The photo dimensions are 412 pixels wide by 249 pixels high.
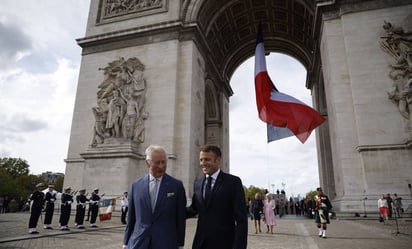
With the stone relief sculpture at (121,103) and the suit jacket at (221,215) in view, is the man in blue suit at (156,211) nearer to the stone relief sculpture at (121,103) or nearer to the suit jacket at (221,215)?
the suit jacket at (221,215)

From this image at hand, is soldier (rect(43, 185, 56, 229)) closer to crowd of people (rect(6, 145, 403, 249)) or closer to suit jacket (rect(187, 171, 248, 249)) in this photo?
crowd of people (rect(6, 145, 403, 249))

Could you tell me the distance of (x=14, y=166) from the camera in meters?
54.7

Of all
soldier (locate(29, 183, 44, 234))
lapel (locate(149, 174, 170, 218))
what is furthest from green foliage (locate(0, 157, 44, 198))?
lapel (locate(149, 174, 170, 218))

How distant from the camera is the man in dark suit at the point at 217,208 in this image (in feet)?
8.55

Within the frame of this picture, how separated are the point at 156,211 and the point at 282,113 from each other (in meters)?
5.09

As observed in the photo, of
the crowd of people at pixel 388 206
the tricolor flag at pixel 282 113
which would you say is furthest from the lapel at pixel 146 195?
the crowd of people at pixel 388 206

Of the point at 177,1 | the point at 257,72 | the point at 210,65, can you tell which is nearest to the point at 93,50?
the point at 177,1

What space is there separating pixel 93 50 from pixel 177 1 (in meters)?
6.68

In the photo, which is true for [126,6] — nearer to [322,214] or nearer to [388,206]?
[322,214]

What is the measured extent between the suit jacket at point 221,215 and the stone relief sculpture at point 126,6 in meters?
19.1

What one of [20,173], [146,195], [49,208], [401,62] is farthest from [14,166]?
[146,195]

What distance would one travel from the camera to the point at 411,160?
12477mm

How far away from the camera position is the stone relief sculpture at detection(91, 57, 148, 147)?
54.9 feet

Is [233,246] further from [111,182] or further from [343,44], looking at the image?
[343,44]
